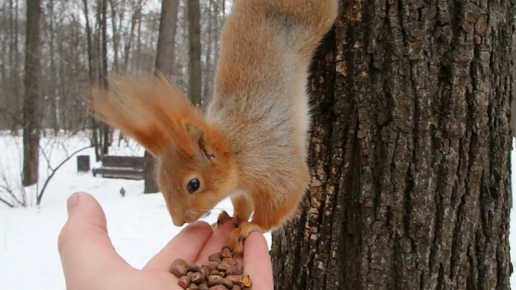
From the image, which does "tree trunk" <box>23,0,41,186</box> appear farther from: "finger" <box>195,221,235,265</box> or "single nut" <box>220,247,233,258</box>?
"single nut" <box>220,247,233,258</box>

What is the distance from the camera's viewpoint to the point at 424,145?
1.67 metres

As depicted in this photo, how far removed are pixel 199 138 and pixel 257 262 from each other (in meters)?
0.59

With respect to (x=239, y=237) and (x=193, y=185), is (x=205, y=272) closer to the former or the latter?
(x=239, y=237)

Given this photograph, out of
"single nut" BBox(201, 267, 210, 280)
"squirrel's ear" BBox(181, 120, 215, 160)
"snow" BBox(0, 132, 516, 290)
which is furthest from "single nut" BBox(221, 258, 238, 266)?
"snow" BBox(0, 132, 516, 290)

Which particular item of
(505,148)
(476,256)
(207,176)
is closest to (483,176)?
(505,148)

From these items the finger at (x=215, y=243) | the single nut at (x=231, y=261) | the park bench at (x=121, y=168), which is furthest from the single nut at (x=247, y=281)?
the park bench at (x=121, y=168)

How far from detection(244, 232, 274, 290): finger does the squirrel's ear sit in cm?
41

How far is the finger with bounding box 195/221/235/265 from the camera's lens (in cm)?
188

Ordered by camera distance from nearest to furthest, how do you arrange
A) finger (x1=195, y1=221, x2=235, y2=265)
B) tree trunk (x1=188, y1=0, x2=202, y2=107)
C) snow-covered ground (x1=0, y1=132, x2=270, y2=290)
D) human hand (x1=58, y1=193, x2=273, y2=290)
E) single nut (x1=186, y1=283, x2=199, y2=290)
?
human hand (x1=58, y1=193, x2=273, y2=290) < single nut (x1=186, y1=283, x2=199, y2=290) < finger (x1=195, y1=221, x2=235, y2=265) < snow-covered ground (x1=0, y1=132, x2=270, y2=290) < tree trunk (x1=188, y1=0, x2=202, y2=107)

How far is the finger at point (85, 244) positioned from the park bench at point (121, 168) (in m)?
10.8

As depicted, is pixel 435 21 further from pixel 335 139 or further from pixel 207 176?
pixel 207 176

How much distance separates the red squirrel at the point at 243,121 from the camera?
1.70 meters

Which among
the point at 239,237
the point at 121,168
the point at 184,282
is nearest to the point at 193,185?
the point at 239,237

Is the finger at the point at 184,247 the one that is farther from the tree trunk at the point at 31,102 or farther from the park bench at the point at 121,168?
the park bench at the point at 121,168
